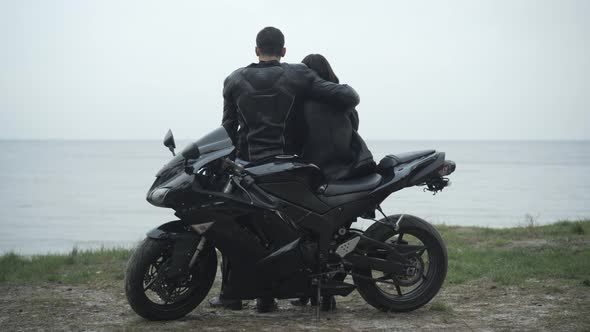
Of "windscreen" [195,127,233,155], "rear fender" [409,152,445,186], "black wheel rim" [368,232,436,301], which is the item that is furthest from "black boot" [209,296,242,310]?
"rear fender" [409,152,445,186]

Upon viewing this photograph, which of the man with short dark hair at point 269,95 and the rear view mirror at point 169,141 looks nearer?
the rear view mirror at point 169,141

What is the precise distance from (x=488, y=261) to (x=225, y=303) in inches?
161

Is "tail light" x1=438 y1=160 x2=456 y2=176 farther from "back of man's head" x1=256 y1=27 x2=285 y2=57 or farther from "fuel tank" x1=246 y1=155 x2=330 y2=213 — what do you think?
"back of man's head" x1=256 y1=27 x2=285 y2=57

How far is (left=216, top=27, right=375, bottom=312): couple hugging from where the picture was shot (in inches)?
266

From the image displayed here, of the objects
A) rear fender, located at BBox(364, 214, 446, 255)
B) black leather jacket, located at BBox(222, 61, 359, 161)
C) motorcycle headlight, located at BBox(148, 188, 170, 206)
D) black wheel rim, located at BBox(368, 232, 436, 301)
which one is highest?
black leather jacket, located at BBox(222, 61, 359, 161)

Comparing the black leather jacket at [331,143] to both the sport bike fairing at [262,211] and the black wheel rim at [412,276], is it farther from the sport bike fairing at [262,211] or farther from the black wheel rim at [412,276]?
the black wheel rim at [412,276]

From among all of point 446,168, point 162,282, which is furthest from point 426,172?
point 162,282

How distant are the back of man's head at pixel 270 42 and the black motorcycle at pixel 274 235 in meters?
0.89

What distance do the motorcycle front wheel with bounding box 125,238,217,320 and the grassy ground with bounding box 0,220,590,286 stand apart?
250cm

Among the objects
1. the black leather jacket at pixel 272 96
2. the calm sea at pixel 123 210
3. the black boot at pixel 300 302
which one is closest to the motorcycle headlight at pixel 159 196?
the black leather jacket at pixel 272 96

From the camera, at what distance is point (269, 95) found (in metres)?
6.74

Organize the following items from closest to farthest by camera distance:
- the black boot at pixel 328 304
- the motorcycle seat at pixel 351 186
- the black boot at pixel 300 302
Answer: the motorcycle seat at pixel 351 186, the black boot at pixel 328 304, the black boot at pixel 300 302

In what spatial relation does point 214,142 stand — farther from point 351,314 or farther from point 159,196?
point 351,314

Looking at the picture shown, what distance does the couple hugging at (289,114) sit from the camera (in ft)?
22.1
